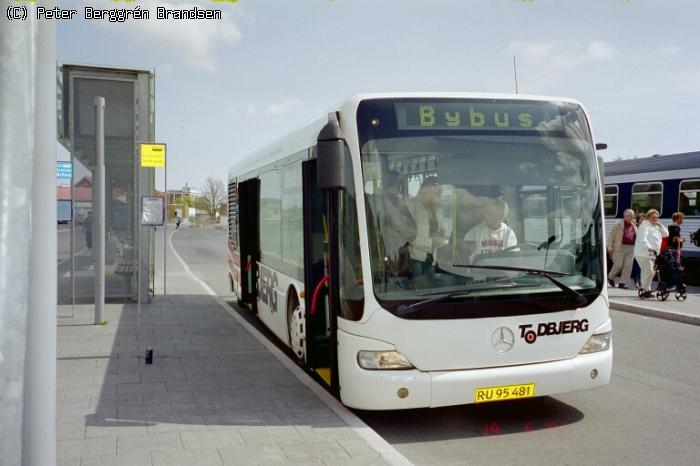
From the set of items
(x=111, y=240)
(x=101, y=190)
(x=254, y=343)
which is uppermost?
(x=101, y=190)

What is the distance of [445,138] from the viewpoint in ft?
20.1

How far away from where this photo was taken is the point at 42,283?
10.2 ft

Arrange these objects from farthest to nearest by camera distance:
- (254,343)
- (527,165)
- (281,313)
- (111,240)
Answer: (111,240)
(254,343)
(281,313)
(527,165)

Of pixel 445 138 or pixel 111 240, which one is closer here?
pixel 445 138

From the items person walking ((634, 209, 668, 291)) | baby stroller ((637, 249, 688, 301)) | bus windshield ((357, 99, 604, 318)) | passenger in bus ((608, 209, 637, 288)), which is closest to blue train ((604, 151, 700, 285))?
passenger in bus ((608, 209, 637, 288))

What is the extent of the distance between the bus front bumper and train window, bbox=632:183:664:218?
48.2ft

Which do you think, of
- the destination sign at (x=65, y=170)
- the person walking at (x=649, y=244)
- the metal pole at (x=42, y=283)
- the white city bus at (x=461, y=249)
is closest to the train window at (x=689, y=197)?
the person walking at (x=649, y=244)

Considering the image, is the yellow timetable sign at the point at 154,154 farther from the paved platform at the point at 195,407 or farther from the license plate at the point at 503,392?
the license plate at the point at 503,392

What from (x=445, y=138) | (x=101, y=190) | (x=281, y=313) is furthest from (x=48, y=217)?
(x=101, y=190)

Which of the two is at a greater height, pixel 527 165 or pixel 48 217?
pixel 527 165

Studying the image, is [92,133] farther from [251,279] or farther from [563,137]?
[563,137]

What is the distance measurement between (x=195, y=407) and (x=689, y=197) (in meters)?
15.7

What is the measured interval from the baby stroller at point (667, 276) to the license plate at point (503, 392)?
31.0 feet

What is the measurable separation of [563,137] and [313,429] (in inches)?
131
